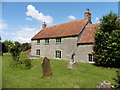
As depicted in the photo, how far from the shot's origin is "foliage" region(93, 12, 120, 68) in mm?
13320

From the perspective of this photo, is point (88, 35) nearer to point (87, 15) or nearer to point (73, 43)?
point (73, 43)

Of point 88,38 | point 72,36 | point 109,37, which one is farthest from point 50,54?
point 109,37

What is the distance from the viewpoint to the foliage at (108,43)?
13320 millimetres

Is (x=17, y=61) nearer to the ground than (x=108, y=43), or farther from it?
nearer to the ground

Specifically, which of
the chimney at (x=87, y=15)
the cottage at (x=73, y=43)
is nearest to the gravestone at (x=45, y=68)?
the cottage at (x=73, y=43)

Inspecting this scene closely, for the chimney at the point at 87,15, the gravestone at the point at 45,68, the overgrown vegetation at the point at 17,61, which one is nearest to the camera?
the gravestone at the point at 45,68

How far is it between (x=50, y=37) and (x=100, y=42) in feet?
39.7

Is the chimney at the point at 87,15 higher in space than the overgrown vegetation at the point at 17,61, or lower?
higher

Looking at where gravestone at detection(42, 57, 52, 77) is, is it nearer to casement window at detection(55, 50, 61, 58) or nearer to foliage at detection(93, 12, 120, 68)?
foliage at detection(93, 12, 120, 68)

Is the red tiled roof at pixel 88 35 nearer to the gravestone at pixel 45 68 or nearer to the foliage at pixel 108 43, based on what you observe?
the foliage at pixel 108 43

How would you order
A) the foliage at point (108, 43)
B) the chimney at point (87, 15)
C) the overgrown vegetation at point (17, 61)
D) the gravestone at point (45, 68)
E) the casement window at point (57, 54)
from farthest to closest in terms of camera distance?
1. the casement window at point (57, 54)
2. the chimney at point (87, 15)
3. the overgrown vegetation at point (17, 61)
4. the foliage at point (108, 43)
5. the gravestone at point (45, 68)

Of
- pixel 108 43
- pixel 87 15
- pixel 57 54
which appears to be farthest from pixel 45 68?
pixel 87 15

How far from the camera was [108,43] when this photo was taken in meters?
13.9

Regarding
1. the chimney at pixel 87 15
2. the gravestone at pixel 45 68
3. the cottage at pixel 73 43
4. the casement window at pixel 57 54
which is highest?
the chimney at pixel 87 15
